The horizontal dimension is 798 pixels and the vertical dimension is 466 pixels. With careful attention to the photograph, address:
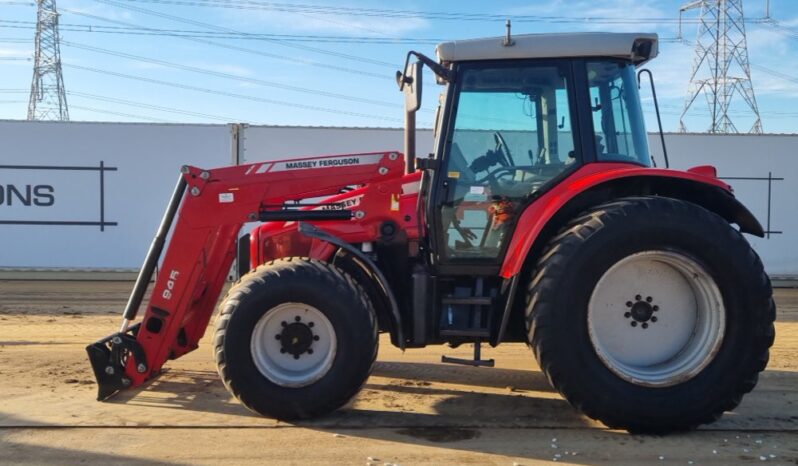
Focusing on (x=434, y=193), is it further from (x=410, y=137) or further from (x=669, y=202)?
(x=669, y=202)

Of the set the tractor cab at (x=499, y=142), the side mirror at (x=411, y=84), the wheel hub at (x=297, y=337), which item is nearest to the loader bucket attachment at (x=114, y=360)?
the wheel hub at (x=297, y=337)

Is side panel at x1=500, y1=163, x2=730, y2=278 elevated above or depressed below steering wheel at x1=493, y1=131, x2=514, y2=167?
below

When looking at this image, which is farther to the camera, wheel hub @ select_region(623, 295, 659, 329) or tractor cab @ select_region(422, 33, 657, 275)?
tractor cab @ select_region(422, 33, 657, 275)

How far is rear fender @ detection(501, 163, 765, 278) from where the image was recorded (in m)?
3.92

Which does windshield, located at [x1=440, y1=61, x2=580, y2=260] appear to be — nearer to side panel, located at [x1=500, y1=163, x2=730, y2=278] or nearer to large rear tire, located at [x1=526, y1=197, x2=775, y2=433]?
side panel, located at [x1=500, y1=163, x2=730, y2=278]

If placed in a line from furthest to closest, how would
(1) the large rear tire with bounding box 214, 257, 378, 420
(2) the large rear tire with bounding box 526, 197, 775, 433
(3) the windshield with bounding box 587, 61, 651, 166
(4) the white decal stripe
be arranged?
(4) the white decal stripe → (3) the windshield with bounding box 587, 61, 651, 166 → (1) the large rear tire with bounding box 214, 257, 378, 420 → (2) the large rear tire with bounding box 526, 197, 775, 433

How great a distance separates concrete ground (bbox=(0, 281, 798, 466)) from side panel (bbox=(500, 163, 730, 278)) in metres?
1.01

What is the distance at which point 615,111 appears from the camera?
14.1 ft

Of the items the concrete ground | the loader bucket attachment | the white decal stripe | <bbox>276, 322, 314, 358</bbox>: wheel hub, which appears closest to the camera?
the concrete ground

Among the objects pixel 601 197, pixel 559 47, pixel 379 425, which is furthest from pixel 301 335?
pixel 559 47

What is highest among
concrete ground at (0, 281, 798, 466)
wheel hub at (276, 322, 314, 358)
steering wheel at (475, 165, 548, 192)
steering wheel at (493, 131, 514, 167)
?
steering wheel at (493, 131, 514, 167)

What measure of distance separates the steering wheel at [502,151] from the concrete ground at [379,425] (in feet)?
5.38

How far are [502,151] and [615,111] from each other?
A: 2.57ft

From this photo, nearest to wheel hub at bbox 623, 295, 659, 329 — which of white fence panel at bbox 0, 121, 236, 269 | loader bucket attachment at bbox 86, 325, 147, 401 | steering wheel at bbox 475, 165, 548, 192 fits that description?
steering wheel at bbox 475, 165, 548, 192
